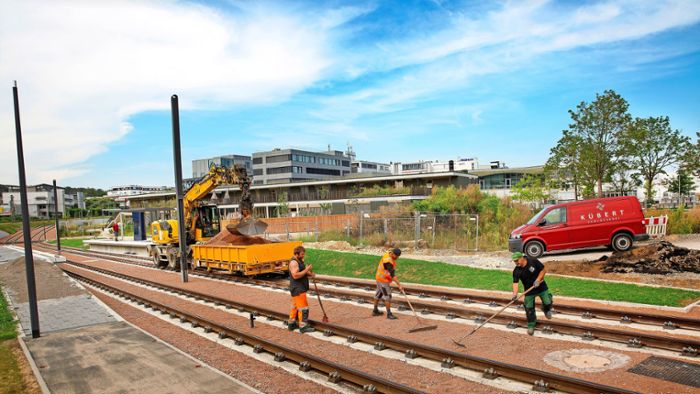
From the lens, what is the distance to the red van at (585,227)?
62.1 ft

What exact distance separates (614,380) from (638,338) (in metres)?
2.08

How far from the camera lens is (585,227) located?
19.5 m

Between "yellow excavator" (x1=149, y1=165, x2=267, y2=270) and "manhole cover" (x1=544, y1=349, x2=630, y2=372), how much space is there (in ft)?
44.3

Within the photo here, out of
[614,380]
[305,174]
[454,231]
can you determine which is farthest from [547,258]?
[305,174]

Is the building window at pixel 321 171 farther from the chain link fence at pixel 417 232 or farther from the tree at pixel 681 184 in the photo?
the chain link fence at pixel 417 232

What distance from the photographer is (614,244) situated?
1909 cm

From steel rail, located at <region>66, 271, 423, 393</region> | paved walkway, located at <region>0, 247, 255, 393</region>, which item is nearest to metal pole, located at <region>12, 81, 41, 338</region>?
paved walkway, located at <region>0, 247, 255, 393</region>

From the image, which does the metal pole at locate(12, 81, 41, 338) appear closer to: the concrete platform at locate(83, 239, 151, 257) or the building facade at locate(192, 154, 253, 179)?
the concrete platform at locate(83, 239, 151, 257)

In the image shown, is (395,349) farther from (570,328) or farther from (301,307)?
(570,328)

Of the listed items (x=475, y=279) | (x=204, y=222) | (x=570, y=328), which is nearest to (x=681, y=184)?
(x=475, y=279)

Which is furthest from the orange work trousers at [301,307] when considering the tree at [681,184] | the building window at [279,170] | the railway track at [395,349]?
the building window at [279,170]

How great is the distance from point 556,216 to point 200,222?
54.8 feet

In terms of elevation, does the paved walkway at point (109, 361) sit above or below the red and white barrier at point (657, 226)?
below

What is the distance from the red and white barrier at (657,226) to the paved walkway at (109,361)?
871 inches
